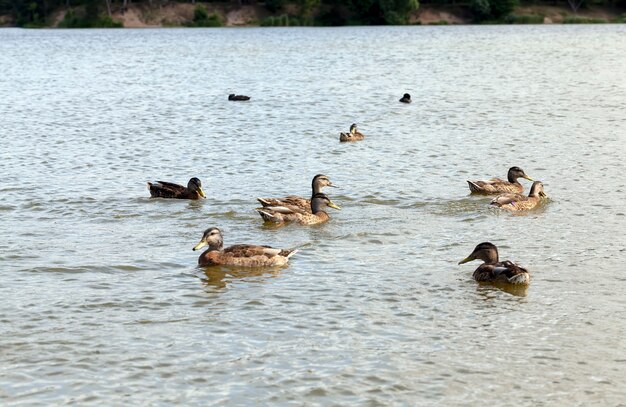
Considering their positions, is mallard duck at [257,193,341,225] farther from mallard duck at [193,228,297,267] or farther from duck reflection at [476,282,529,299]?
duck reflection at [476,282,529,299]

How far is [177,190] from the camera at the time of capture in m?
19.8

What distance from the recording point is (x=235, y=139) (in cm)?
2933

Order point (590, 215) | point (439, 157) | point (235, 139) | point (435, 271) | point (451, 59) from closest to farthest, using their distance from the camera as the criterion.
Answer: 1. point (435, 271)
2. point (590, 215)
3. point (439, 157)
4. point (235, 139)
5. point (451, 59)

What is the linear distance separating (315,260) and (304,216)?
268cm

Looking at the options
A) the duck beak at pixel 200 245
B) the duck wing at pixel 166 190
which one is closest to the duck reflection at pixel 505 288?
the duck beak at pixel 200 245

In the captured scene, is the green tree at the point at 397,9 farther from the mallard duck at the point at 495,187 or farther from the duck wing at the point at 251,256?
the duck wing at the point at 251,256

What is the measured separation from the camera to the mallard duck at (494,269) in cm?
1343

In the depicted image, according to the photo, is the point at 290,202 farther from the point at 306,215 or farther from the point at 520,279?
the point at 520,279

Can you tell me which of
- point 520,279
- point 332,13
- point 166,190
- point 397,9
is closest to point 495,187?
point 166,190

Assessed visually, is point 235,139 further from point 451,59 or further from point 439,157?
point 451,59

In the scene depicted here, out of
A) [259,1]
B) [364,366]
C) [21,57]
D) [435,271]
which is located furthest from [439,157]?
[259,1]

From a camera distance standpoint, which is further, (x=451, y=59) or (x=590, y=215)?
(x=451, y=59)

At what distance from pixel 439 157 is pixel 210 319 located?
44.6ft

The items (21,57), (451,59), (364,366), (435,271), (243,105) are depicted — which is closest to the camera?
(364,366)
